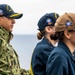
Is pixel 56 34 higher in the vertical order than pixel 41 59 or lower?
higher

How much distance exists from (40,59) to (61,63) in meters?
1.16

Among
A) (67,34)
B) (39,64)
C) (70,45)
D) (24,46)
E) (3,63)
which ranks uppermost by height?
(67,34)

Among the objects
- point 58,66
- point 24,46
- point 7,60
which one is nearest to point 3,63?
point 7,60

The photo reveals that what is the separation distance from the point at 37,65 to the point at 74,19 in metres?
1.19

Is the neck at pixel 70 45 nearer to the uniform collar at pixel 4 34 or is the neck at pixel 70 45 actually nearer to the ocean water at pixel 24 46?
the uniform collar at pixel 4 34

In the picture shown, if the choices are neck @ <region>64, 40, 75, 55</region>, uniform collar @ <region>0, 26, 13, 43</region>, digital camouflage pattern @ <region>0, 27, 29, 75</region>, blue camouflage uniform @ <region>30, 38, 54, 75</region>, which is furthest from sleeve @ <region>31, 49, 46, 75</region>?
neck @ <region>64, 40, 75, 55</region>

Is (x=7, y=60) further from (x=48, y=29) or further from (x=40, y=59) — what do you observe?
(x=48, y=29)

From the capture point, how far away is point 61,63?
16.5ft

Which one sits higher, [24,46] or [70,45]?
[70,45]

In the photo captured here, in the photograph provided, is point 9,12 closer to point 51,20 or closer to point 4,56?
point 51,20

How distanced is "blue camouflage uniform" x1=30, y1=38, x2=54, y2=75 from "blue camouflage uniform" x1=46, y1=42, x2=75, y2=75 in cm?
95

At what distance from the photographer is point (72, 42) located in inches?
208

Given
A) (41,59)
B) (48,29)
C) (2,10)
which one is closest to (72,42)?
(41,59)

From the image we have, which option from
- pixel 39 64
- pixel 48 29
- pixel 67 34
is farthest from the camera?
pixel 48 29
